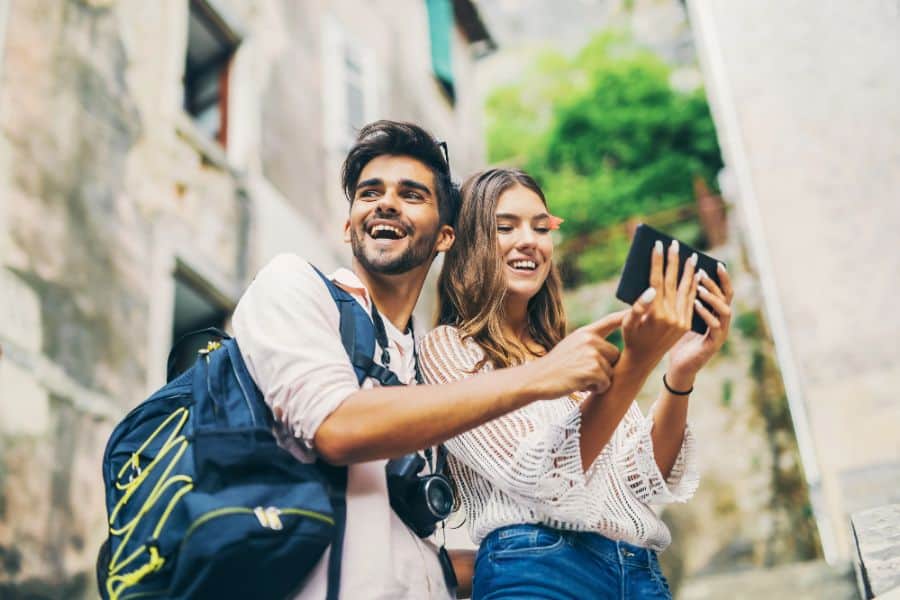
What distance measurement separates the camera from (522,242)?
295cm

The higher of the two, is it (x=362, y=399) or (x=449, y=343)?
(x=449, y=343)

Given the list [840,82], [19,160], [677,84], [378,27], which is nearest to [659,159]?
[677,84]

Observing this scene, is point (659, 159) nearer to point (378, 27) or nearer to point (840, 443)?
point (378, 27)

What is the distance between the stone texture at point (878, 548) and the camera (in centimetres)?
253

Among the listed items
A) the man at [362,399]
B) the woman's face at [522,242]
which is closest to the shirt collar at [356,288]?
the man at [362,399]

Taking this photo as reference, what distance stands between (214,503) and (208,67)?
7658mm

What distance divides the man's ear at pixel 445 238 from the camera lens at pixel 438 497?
77 cm

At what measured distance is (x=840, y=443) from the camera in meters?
5.50

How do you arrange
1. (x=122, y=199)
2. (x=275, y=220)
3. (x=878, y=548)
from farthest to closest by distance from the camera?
(x=275, y=220), (x=122, y=199), (x=878, y=548)

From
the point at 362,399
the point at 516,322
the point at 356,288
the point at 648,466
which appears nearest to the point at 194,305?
the point at 516,322

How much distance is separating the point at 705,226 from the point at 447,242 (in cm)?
1381

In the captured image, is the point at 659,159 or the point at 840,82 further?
the point at 659,159

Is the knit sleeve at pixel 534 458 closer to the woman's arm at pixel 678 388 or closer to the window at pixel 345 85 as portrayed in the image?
the woman's arm at pixel 678 388

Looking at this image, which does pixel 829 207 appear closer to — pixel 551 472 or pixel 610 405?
pixel 610 405
